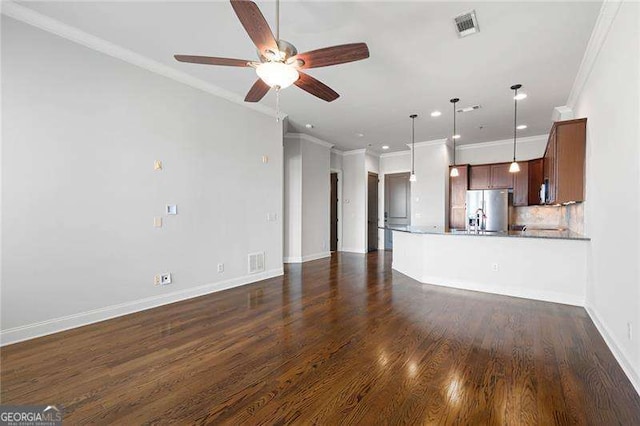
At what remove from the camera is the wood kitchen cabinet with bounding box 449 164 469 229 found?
24.0ft

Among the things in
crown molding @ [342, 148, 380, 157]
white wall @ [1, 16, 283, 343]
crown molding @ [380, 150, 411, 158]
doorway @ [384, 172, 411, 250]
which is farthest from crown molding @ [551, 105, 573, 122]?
white wall @ [1, 16, 283, 343]

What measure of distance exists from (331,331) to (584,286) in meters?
3.34

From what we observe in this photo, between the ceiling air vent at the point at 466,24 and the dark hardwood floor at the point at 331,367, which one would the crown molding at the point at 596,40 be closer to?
the ceiling air vent at the point at 466,24

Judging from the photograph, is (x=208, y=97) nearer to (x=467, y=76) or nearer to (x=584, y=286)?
(x=467, y=76)

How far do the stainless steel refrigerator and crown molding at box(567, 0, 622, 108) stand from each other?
304 centimetres

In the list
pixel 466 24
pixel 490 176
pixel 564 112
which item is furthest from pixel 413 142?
pixel 466 24

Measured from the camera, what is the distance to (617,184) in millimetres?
2463

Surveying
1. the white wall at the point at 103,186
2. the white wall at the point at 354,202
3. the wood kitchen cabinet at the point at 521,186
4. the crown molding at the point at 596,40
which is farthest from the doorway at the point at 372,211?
the crown molding at the point at 596,40

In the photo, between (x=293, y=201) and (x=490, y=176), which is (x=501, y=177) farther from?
(x=293, y=201)

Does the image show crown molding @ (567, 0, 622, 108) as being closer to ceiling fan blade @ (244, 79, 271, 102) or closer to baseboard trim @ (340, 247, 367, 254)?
ceiling fan blade @ (244, 79, 271, 102)

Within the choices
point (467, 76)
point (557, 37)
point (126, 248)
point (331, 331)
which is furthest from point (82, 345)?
point (557, 37)

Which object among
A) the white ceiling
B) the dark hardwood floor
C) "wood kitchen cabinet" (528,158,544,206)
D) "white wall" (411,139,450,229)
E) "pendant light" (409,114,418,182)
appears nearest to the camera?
the dark hardwood floor

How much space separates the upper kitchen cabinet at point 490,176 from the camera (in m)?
6.93

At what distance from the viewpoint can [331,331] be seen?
2949 mm
